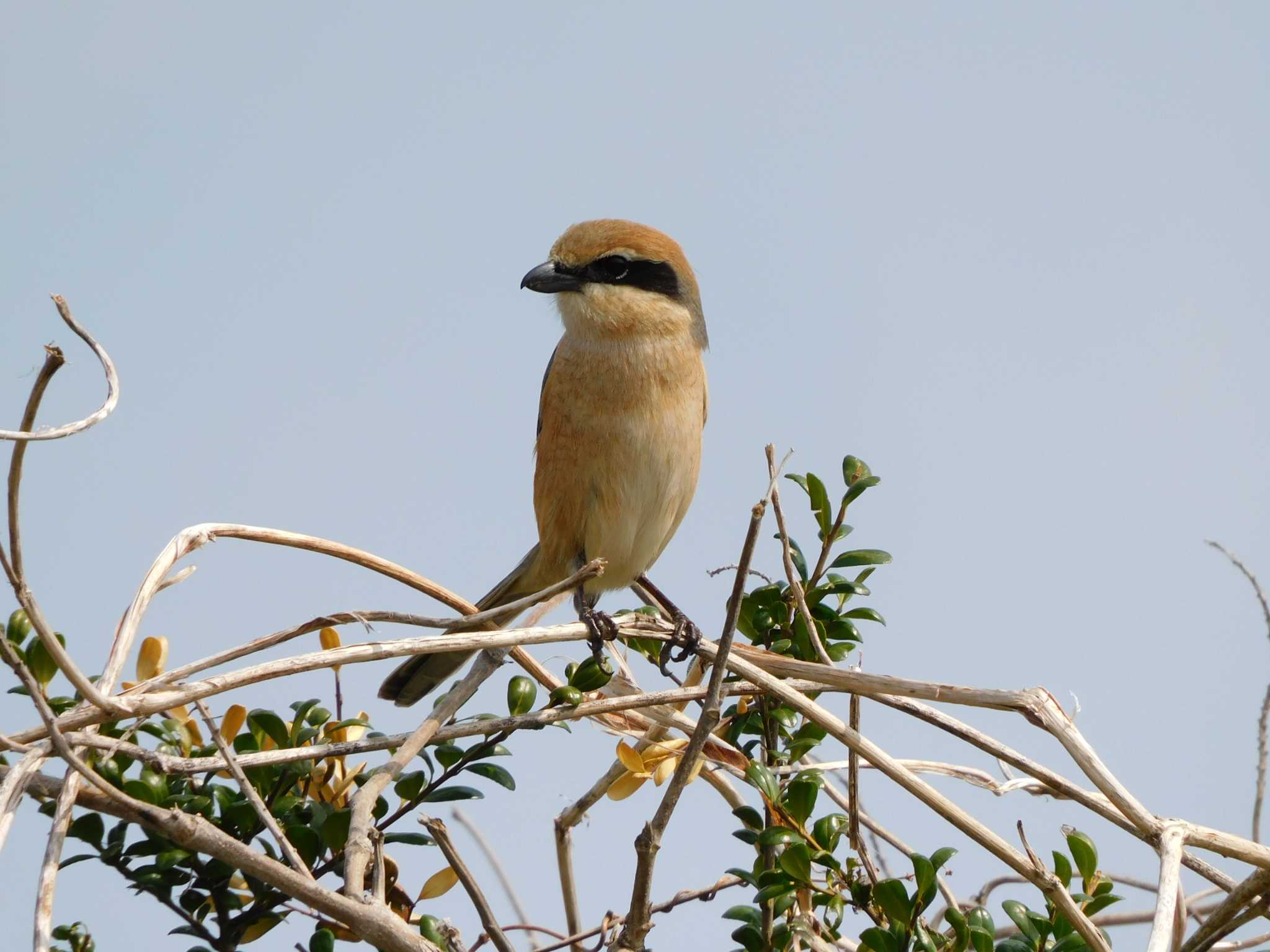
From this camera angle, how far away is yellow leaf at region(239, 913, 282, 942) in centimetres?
193

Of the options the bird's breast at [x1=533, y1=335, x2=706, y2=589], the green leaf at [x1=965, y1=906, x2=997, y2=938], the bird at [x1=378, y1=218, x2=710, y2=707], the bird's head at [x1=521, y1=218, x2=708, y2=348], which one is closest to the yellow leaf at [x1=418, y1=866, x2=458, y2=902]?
the green leaf at [x1=965, y1=906, x2=997, y2=938]

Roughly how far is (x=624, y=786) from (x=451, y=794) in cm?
36

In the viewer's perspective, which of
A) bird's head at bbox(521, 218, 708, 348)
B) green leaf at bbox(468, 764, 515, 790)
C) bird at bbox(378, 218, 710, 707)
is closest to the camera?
green leaf at bbox(468, 764, 515, 790)

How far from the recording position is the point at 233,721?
213 cm

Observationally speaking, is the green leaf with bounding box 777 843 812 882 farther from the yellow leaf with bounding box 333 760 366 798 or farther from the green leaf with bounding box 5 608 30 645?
the green leaf with bounding box 5 608 30 645

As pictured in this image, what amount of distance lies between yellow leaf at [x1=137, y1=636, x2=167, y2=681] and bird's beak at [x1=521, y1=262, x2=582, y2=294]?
181cm

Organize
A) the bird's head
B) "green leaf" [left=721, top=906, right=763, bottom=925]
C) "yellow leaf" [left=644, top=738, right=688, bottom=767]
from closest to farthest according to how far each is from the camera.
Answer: "green leaf" [left=721, top=906, right=763, bottom=925], "yellow leaf" [left=644, top=738, right=688, bottom=767], the bird's head

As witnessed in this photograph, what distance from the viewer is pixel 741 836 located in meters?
2.06

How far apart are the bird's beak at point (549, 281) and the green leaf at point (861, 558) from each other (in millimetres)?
1535

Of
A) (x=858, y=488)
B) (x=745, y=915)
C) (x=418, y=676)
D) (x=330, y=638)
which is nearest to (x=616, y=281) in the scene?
(x=418, y=676)

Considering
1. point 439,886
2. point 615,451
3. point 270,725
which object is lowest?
point 439,886

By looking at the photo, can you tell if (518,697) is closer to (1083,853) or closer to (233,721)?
(233,721)

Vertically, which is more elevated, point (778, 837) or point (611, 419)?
point (611, 419)

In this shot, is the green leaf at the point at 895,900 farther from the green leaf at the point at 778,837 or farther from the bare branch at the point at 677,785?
the bare branch at the point at 677,785
